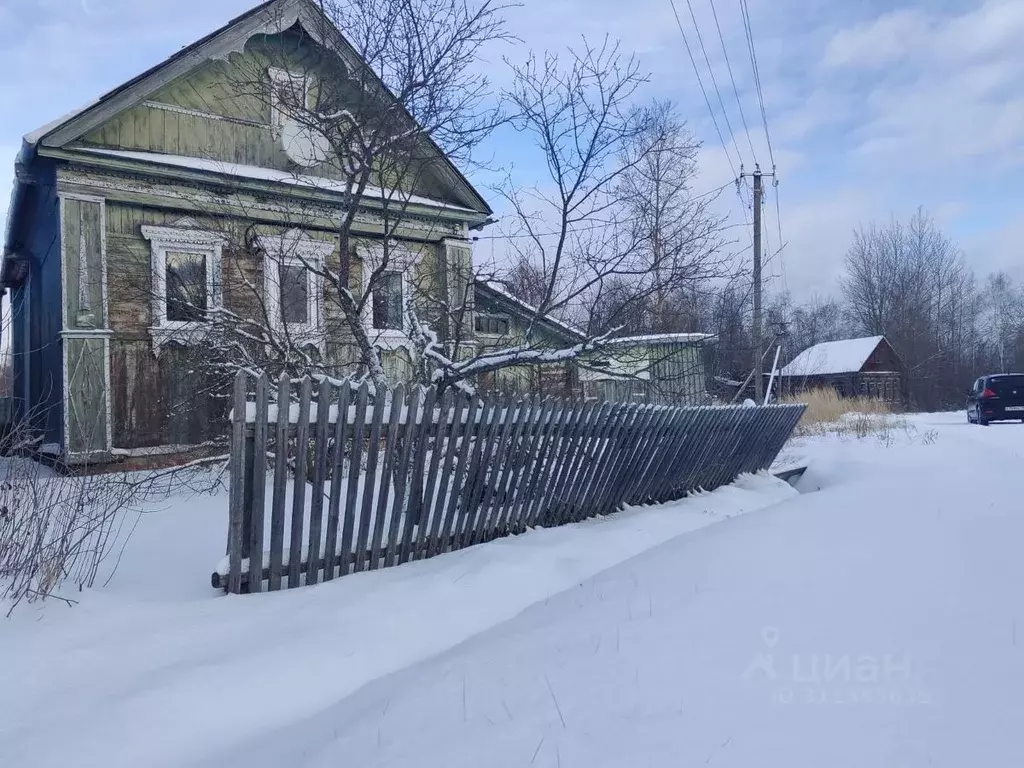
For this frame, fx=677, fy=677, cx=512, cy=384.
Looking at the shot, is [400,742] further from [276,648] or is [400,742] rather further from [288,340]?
[288,340]

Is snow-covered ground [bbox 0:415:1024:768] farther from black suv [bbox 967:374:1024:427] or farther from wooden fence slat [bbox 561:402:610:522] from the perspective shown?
black suv [bbox 967:374:1024:427]

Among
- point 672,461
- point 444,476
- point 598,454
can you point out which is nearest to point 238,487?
point 444,476

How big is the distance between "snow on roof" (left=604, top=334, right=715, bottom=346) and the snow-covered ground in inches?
126

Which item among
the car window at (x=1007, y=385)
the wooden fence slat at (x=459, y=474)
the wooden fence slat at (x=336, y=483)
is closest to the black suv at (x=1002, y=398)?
the car window at (x=1007, y=385)

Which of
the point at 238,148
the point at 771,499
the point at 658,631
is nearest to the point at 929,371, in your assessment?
the point at 771,499

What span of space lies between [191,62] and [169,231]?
7.80ft

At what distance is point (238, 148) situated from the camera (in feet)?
32.7

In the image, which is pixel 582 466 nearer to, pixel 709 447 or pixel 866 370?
pixel 709 447

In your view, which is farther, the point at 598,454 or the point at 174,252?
the point at 174,252

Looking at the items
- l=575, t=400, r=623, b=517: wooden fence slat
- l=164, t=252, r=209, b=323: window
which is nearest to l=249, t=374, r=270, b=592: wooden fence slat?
l=575, t=400, r=623, b=517: wooden fence slat

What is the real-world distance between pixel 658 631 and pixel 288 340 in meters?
4.43

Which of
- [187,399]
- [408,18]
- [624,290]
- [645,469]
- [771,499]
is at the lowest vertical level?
[771,499]

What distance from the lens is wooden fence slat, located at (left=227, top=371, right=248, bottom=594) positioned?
3.55 metres

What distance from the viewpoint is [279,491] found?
3676 millimetres
